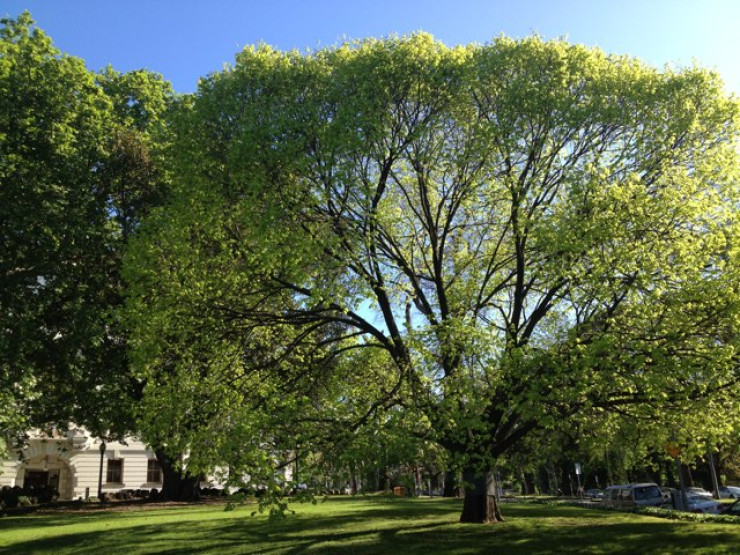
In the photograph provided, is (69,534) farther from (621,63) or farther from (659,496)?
(659,496)

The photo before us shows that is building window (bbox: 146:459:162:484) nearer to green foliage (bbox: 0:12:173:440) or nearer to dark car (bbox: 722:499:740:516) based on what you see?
green foliage (bbox: 0:12:173:440)

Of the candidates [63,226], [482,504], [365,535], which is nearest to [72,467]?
[63,226]

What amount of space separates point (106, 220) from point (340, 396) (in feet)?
42.5

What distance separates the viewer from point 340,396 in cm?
1764

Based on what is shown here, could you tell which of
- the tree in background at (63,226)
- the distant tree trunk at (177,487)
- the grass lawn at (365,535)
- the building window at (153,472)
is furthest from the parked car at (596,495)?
the tree in background at (63,226)

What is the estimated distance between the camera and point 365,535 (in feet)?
53.5

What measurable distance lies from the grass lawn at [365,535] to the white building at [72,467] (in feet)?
75.6

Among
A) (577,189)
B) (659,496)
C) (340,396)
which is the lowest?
(659,496)

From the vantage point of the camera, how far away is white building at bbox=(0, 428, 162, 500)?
42.7 m

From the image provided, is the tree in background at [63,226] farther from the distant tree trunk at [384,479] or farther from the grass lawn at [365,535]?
the distant tree trunk at [384,479]

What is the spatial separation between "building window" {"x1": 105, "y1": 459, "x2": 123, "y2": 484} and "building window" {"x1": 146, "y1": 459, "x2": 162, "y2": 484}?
216 cm

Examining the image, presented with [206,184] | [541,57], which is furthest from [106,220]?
[541,57]

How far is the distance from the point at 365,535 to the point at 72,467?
3543cm

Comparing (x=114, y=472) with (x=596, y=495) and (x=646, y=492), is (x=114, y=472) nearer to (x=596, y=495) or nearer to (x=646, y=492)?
(x=646, y=492)
